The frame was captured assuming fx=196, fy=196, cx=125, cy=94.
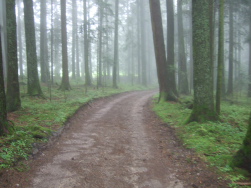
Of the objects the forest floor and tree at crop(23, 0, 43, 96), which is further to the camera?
tree at crop(23, 0, 43, 96)

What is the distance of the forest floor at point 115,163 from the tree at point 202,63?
1554 mm

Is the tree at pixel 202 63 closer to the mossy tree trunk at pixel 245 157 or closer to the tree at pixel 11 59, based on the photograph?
the mossy tree trunk at pixel 245 157

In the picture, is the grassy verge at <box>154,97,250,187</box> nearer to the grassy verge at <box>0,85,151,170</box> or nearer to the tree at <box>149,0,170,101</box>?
the grassy verge at <box>0,85,151,170</box>

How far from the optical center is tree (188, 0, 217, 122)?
765 cm

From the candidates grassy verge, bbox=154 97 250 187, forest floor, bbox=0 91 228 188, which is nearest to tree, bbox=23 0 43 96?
forest floor, bbox=0 91 228 188

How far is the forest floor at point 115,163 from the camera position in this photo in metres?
4.07

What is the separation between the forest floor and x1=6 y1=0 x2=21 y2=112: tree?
122 inches

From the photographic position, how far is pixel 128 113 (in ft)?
37.1

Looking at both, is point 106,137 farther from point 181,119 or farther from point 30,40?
point 30,40

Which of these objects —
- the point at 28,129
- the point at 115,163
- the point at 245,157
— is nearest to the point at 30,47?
the point at 28,129

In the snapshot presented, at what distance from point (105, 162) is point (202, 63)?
534 cm

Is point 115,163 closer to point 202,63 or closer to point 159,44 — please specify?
point 202,63

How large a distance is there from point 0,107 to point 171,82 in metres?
12.0

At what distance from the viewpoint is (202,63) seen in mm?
7723
